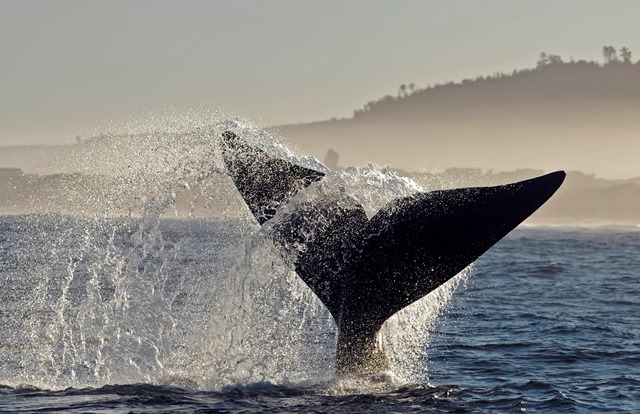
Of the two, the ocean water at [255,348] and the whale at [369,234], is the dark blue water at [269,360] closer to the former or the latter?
the ocean water at [255,348]

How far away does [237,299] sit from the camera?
1269 centimetres

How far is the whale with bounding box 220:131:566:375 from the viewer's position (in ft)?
30.9

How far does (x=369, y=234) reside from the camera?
978 cm

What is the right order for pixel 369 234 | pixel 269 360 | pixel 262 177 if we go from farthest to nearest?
pixel 269 360 → pixel 262 177 → pixel 369 234

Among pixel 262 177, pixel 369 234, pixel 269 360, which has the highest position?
pixel 262 177

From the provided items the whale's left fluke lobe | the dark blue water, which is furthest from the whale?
the dark blue water

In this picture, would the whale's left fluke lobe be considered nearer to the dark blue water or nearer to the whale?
the whale

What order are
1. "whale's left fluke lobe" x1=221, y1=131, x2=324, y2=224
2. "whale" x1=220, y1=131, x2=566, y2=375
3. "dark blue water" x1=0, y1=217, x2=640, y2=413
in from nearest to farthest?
"whale" x1=220, y1=131, x2=566, y2=375
"whale's left fluke lobe" x1=221, y1=131, x2=324, y2=224
"dark blue water" x1=0, y1=217, x2=640, y2=413

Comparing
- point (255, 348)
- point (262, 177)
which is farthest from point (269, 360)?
point (262, 177)

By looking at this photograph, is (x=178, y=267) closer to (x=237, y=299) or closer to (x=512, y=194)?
(x=237, y=299)

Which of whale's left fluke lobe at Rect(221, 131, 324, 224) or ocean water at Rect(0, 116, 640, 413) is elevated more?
whale's left fluke lobe at Rect(221, 131, 324, 224)

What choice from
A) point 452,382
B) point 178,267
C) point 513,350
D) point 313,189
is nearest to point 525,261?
point 178,267

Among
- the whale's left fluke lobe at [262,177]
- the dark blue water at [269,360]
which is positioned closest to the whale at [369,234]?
the whale's left fluke lobe at [262,177]

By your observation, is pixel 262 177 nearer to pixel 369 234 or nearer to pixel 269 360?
pixel 369 234
